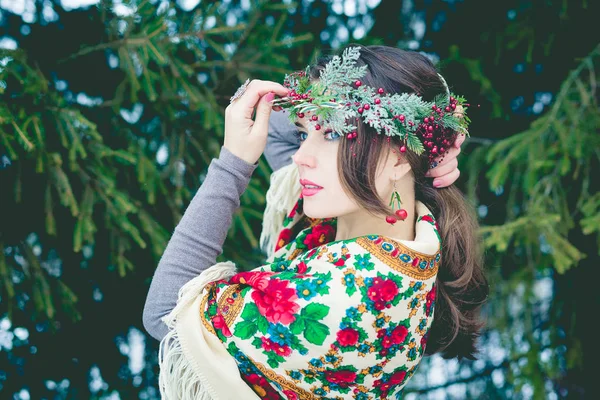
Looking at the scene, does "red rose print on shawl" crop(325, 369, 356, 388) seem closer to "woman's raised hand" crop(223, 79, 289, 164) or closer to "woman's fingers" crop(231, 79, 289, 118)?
"woman's raised hand" crop(223, 79, 289, 164)

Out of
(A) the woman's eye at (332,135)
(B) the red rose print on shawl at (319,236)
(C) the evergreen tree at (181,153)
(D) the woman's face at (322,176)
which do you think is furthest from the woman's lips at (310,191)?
(C) the evergreen tree at (181,153)

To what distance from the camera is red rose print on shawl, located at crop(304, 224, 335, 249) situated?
1591mm

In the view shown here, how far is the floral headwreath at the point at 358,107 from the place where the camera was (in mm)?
1295

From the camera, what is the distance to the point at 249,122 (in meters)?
1.39

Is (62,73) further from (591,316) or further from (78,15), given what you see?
(591,316)

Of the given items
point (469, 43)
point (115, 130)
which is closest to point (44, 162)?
point (115, 130)

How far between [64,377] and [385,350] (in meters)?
1.47

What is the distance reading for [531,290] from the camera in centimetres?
261

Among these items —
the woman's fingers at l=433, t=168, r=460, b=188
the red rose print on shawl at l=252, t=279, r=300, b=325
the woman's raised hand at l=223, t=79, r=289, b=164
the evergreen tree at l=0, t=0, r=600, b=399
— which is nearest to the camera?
the red rose print on shawl at l=252, t=279, r=300, b=325

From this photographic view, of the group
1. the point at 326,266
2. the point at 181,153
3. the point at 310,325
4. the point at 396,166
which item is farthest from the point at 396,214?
the point at 181,153

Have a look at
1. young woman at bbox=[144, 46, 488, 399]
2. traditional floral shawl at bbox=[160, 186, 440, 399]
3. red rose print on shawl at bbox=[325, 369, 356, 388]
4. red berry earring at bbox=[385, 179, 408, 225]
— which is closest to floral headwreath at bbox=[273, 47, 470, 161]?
young woman at bbox=[144, 46, 488, 399]

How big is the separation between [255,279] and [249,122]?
348 millimetres

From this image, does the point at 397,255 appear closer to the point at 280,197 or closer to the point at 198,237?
the point at 198,237

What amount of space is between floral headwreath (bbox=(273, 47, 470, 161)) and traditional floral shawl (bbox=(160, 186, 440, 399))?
9.1 inches
